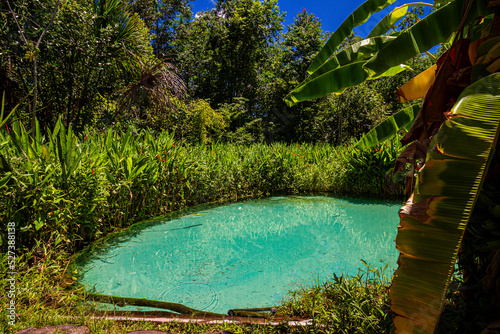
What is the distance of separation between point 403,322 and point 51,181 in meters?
3.27

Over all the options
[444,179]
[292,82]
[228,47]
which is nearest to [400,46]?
[444,179]

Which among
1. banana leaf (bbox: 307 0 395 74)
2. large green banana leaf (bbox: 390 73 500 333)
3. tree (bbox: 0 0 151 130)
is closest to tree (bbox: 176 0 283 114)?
tree (bbox: 0 0 151 130)

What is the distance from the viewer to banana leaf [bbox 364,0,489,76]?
1.62 metres

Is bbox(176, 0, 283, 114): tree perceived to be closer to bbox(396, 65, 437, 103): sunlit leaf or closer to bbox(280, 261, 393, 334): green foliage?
bbox(396, 65, 437, 103): sunlit leaf

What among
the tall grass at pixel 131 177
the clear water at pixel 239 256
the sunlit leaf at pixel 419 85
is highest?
the sunlit leaf at pixel 419 85

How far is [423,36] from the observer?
1714mm

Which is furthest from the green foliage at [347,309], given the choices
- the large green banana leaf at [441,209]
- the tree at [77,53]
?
the tree at [77,53]

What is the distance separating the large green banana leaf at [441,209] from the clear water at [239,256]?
5.56 ft

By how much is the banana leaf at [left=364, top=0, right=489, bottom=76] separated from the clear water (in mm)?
2104

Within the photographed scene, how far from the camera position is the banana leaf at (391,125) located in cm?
250

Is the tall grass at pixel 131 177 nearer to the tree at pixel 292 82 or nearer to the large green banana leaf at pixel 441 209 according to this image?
the large green banana leaf at pixel 441 209

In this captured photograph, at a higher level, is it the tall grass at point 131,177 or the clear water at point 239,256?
the tall grass at point 131,177

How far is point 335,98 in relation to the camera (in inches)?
541

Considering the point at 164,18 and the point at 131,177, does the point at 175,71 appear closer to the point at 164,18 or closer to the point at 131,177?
the point at 164,18
